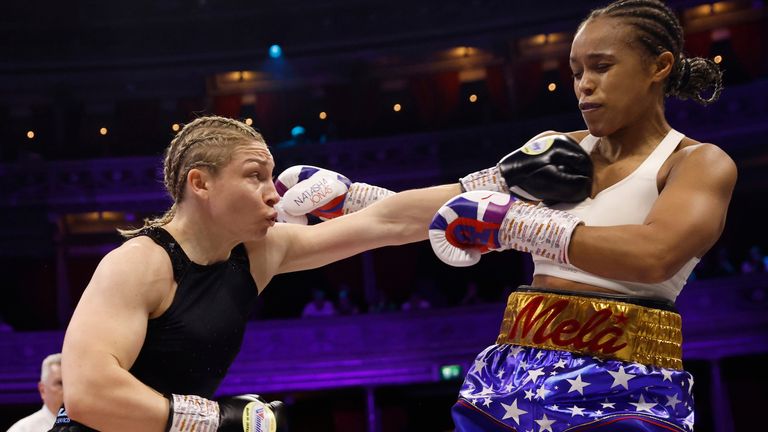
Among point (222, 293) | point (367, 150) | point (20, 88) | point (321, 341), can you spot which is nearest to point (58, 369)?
point (222, 293)

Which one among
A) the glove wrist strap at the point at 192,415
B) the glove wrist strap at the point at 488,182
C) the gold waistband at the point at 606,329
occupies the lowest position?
the glove wrist strap at the point at 192,415

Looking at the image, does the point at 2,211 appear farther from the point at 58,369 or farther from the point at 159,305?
the point at 159,305

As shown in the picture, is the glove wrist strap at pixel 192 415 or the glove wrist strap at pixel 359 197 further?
the glove wrist strap at pixel 359 197

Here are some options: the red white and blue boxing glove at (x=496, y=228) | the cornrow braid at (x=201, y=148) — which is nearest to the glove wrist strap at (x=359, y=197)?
the cornrow braid at (x=201, y=148)

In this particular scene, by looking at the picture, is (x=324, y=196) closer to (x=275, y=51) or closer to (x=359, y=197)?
(x=359, y=197)

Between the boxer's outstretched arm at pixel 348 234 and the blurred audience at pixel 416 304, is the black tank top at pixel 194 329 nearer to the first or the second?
the boxer's outstretched arm at pixel 348 234

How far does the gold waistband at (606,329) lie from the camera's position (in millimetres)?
2178

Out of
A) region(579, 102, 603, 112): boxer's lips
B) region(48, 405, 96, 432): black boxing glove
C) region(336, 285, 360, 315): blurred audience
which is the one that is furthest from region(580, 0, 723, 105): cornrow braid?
region(336, 285, 360, 315): blurred audience

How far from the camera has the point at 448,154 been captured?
1509 centimetres

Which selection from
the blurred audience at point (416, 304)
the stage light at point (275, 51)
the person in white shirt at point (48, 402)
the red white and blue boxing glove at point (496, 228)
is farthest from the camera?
the stage light at point (275, 51)

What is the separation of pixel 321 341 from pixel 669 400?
11.3m

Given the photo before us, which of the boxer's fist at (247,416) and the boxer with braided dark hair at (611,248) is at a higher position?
the boxer with braided dark hair at (611,248)

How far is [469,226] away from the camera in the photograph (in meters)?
2.26

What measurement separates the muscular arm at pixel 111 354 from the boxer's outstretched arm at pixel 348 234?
53 centimetres
